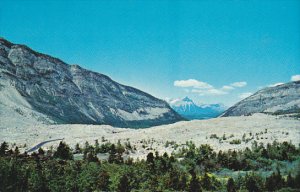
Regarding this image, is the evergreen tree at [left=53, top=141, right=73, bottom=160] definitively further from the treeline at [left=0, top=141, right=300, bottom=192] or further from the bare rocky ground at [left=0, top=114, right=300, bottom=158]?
the bare rocky ground at [left=0, top=114, right=300, bottom=158]

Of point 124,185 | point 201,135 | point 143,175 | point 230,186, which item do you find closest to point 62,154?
point 143,175

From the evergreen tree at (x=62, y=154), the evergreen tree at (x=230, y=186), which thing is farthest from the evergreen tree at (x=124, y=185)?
the evergreen tree at (x=62, y=154)

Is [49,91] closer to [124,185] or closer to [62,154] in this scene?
[62,154]

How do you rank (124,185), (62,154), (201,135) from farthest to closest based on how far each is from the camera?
(201,135), (62,154), (124,185)

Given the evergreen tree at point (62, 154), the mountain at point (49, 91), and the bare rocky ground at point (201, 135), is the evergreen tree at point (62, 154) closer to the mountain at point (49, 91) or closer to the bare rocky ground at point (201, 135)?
the bare rocky ground at point (201, 135)

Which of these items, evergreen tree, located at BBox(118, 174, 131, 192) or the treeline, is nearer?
the treeline

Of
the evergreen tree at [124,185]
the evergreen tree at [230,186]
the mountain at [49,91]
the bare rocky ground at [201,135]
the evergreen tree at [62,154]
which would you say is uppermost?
the mountain at [49,91]

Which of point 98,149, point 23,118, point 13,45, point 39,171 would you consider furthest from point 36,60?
point 39,171

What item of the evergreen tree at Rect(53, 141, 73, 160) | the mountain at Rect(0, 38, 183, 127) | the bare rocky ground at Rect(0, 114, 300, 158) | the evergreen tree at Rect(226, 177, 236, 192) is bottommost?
the evergreen tree at Rect(226, 177, 236, 192)

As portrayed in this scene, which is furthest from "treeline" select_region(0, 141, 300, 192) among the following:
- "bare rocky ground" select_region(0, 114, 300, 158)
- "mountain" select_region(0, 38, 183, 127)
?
"mountain" select_region(0, 38, 183, 127)
